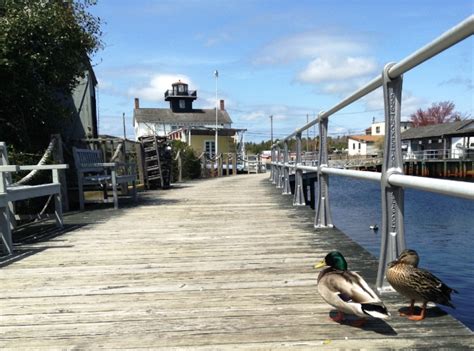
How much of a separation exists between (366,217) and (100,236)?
13229 mm

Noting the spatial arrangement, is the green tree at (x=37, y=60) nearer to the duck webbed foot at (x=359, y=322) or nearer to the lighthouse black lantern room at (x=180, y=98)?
the duck webbed foot at (x=359, y=322)

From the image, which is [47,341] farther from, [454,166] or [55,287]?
[454,166]

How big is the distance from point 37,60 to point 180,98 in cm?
6436

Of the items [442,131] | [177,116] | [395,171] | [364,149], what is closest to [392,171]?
[395,171]

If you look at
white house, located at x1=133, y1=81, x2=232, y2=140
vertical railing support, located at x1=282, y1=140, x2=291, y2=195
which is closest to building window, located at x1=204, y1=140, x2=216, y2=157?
white house, located at x1=133, y1=81, x2=232, y2=140

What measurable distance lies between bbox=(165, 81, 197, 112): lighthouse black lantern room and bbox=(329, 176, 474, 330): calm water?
4801 cm

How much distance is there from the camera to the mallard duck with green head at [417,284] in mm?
2352

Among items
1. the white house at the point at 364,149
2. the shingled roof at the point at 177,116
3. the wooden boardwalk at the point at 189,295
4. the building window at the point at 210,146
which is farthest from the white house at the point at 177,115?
the wooden boardwalk at the point at 189,295

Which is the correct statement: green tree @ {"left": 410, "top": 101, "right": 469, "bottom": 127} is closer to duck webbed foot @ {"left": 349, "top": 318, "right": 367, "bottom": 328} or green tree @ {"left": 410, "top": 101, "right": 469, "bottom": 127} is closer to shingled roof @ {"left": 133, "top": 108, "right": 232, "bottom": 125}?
shingled roof @ {"left": 133, "top": 108, "right": 232, "bottom": 125}

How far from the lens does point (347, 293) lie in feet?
7.64

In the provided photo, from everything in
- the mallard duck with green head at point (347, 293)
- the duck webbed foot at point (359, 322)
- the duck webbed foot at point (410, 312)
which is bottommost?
the duck webbed foot at point (359, 322)

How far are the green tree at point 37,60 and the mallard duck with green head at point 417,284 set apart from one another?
6.64 m

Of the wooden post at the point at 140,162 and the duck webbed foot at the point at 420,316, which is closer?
the duck webbed foot at the point at 420,316

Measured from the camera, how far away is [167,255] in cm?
431
